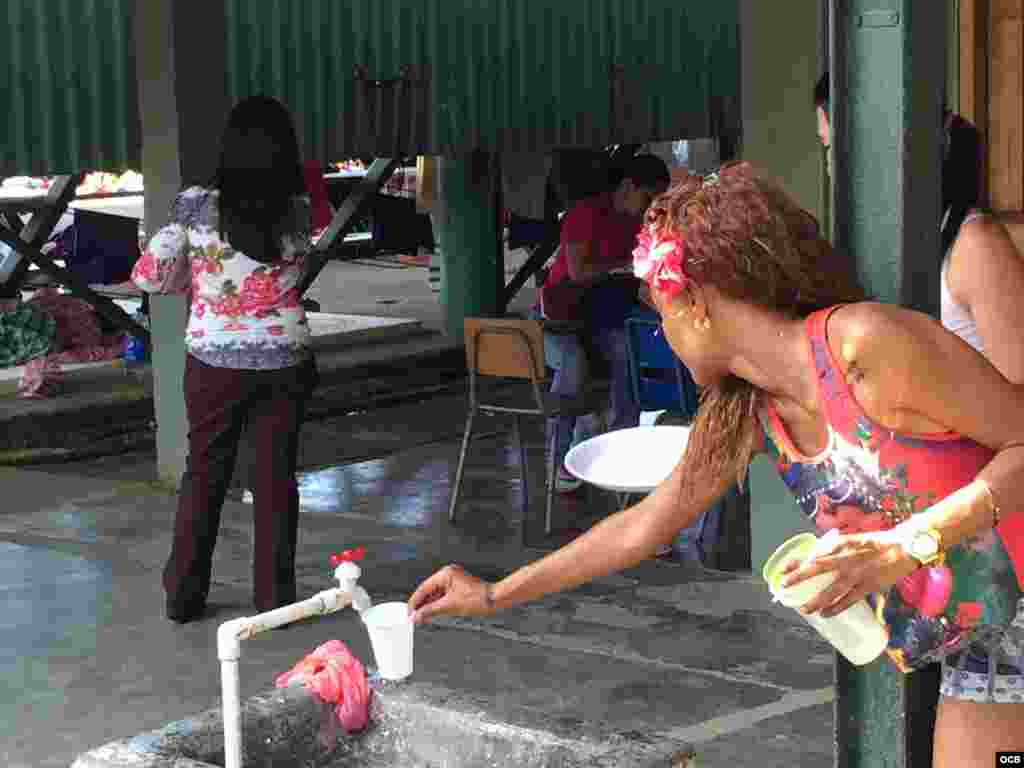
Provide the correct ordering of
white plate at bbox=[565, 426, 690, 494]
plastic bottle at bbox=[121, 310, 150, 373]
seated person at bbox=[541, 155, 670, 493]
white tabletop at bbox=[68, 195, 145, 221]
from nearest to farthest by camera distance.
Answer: white plate at bbox=[565, 426, 690, 494] < seated person at bbox=[541, 155, 670, 493] < plastic bottle at bbox=[121, 310, 150, 373] < white tabletop at bbox=[68, 195, 145, 221]

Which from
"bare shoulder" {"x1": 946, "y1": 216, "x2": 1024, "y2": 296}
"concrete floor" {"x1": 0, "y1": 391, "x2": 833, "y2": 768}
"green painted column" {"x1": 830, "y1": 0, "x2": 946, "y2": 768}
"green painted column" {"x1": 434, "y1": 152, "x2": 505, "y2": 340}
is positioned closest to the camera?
"green painted column" {"x1": 830, "y1": 0, "x2": 946, "y2": 768}

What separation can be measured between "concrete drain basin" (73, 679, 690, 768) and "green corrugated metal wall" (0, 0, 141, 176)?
7.34m

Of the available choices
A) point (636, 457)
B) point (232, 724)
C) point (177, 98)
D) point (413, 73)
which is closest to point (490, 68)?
point (413, 73)

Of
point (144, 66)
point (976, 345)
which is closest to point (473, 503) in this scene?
point (144, 66)

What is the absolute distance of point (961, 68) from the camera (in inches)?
319

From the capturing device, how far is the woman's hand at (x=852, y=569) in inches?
111

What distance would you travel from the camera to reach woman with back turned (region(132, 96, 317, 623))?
6.77m

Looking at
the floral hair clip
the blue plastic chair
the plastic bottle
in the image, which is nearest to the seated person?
the blue plastic chair

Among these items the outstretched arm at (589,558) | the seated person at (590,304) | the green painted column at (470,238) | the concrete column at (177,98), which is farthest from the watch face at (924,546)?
the green painted column at (470,238)

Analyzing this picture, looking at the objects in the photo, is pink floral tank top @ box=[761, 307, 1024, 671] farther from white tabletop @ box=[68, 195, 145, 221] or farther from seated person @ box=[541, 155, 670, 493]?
white tabletop @ box=[68, 195, 145, 221]

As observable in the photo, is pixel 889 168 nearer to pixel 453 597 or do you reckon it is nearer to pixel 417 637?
pixel 453 597

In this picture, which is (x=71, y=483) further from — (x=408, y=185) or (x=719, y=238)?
(x=408, y=185)

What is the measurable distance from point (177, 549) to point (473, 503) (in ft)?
9.19

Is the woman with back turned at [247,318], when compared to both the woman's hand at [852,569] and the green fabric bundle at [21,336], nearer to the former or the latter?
the woman's hand at [852,569]
